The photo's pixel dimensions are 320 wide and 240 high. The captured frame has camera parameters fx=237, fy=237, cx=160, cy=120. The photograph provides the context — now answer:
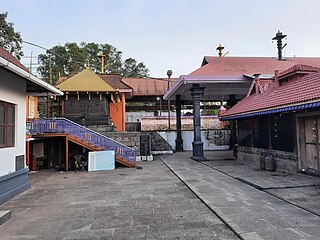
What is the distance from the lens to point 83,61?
28641 millimetres

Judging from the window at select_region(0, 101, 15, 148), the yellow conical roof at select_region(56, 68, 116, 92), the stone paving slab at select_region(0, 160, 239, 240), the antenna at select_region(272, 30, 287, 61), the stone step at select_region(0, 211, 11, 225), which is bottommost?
the stone paving slab at select_region(0, 160, 239, 240)

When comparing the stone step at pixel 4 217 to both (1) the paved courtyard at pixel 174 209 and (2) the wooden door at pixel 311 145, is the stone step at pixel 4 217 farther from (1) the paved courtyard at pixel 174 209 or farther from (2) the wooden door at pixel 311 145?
(2) the wooden door at pixel 311 145

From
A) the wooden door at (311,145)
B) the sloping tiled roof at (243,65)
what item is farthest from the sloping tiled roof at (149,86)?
the wooden door at (311,145)

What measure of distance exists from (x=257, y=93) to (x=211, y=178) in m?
5.32

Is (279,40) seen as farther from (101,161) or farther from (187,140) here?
(101,161)

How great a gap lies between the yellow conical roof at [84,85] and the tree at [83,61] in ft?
34.9

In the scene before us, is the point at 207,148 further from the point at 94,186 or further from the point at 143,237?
the point at 143,237

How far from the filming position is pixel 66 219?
455 cm

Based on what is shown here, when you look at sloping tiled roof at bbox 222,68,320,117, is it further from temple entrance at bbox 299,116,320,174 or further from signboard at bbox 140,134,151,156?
signboard at bbox 140,134,151,156

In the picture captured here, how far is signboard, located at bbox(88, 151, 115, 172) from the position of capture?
35.8 ft

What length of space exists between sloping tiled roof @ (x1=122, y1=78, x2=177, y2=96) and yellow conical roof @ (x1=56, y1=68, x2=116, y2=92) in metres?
4.78

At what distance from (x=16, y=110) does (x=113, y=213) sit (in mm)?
4503

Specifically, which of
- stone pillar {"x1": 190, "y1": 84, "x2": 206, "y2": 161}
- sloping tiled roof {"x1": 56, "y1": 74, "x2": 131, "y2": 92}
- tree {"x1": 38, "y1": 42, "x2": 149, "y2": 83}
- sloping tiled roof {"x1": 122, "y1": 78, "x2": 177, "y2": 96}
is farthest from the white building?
tree {"x1": 38, "y1": 42, "x2": 149, "y2": 83}

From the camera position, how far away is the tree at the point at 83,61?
28.9 m
